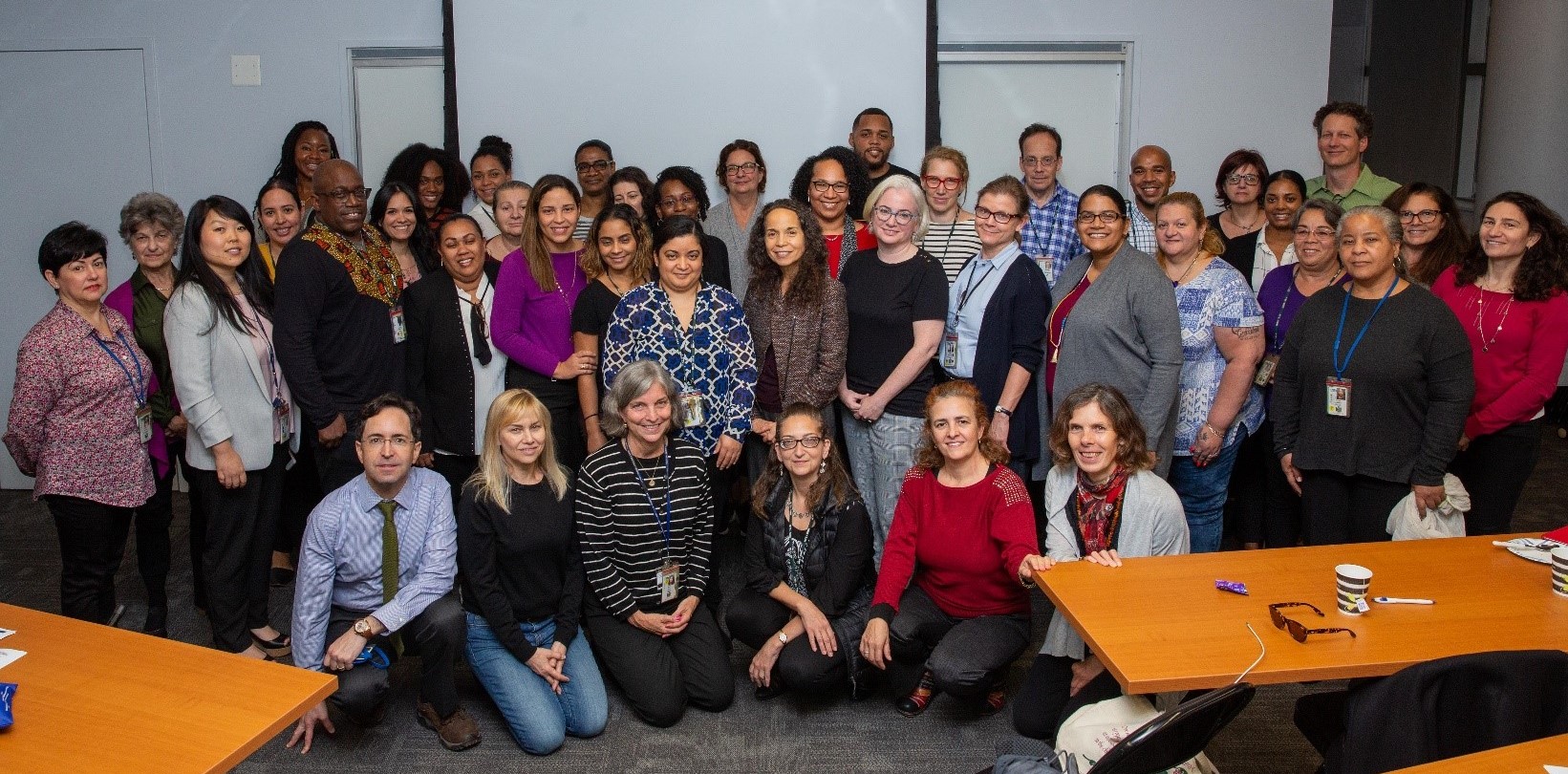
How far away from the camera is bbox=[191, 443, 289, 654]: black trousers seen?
3.45 m

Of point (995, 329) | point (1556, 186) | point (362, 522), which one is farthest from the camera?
point (1556, 186)

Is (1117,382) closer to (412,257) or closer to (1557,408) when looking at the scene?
(412,257)

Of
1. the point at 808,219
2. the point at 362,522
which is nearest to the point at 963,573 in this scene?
the point at 808,219

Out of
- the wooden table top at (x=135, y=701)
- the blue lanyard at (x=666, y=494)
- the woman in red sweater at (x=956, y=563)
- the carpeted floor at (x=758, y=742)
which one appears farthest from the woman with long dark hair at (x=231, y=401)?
the woman in red sweater at (x=956, y=563)

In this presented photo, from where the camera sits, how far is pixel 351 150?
5551 millimetres

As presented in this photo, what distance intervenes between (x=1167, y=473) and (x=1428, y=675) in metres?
1.75

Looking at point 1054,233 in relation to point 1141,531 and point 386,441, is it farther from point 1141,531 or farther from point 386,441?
point 386,441

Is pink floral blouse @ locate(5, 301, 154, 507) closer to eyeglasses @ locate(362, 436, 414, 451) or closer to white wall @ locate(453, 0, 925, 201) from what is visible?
eyeglasses @ locate(362, 436, 414, 451)

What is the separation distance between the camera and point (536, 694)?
122 inches

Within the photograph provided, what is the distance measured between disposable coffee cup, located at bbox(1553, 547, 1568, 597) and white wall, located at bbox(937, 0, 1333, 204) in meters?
3.49

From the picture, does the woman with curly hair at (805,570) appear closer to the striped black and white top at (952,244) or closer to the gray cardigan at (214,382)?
the striped black and white top at (952,244)

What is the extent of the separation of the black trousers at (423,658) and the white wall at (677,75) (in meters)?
2.89

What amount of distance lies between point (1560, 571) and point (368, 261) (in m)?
3.51

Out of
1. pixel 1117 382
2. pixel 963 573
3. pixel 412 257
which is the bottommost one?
pixel 963 573
